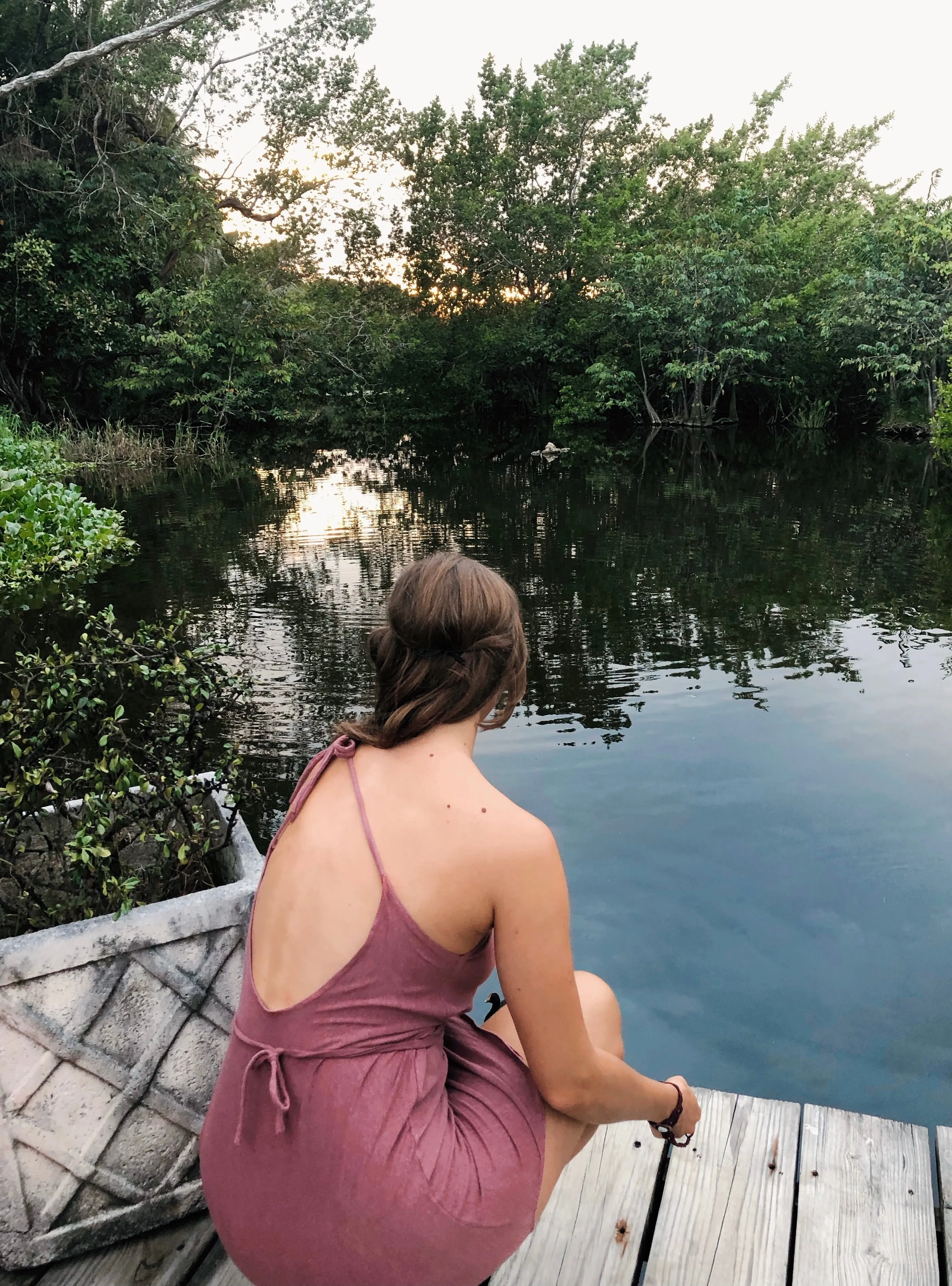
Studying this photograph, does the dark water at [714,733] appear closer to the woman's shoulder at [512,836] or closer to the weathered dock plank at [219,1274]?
the weathered dock plank at [219,1274]

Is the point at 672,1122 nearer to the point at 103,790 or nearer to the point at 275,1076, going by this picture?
the point at 275,1076

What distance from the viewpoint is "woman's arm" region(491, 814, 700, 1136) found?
1233mm

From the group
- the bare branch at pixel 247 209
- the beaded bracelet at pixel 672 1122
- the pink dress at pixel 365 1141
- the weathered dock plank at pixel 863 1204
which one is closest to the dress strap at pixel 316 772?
the pink dress at pixel 365 1141

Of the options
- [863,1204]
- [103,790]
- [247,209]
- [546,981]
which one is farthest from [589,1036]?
[247,209]

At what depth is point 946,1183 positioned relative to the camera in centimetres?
183

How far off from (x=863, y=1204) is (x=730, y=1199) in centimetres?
26

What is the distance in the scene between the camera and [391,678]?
140 centimetres

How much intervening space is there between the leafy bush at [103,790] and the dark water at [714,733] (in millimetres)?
1709

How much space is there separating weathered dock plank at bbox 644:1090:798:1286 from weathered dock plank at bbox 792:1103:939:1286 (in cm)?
4

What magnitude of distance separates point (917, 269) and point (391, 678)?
21979 mm

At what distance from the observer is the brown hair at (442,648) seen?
1336mm

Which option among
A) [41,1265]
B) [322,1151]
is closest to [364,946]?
[322,1151]

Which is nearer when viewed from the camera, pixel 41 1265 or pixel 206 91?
pixel 41 1265

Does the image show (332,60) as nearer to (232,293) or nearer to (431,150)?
(431,150)
